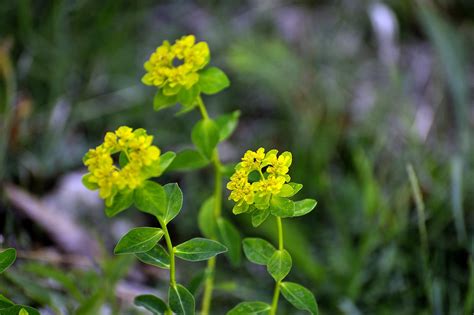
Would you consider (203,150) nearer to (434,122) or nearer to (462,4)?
(434,122)

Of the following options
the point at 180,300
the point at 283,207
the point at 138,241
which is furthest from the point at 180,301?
the point at 283,207

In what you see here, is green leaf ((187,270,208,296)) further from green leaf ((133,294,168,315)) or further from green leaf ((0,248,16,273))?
green leaf ((0,248,16,273))

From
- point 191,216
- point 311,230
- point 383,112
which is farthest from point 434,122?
point 191,216

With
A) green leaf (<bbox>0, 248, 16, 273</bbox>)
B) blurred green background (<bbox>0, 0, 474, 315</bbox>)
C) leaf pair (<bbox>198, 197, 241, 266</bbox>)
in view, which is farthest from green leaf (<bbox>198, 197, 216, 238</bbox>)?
green leaf (<bbox>0, 248, 16, 273</bbox>)

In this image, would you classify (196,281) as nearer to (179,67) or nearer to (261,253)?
(261,253)

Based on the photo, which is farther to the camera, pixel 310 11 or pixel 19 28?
pixel 310 11

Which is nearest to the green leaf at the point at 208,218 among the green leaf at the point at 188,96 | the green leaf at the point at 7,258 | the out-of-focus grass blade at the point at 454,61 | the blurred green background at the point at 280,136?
the blurred green background at the point at 280,136
